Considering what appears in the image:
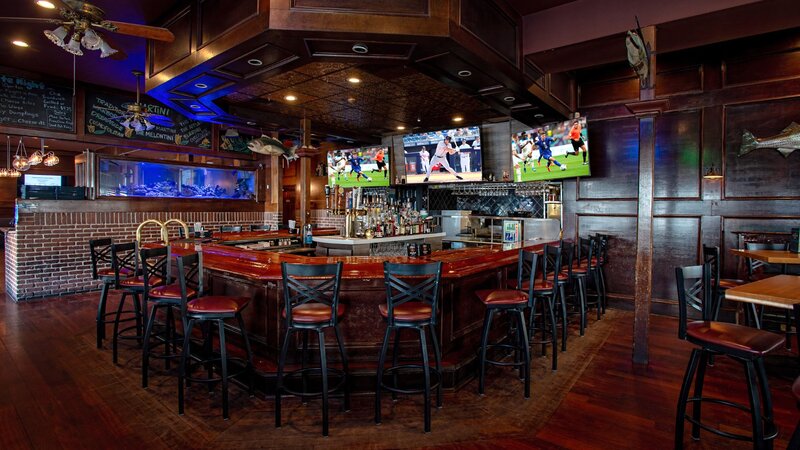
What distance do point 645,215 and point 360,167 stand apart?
18.0 ft

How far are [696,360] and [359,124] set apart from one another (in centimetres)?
560

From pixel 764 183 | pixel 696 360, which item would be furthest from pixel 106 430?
pixel 764 183

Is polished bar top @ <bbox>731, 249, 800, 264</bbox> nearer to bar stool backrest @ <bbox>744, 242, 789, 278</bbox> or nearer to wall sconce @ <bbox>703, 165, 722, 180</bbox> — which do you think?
bar stool backrest @ <bbox>744, 242, 789, 278</bbox>

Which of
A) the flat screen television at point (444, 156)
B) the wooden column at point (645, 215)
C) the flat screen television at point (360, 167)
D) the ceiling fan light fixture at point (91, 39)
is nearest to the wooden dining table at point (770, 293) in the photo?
the wooden column at point (645, 215)

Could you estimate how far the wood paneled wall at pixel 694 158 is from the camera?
4.56 meters

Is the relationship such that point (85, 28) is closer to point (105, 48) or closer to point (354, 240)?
point (105, 48)

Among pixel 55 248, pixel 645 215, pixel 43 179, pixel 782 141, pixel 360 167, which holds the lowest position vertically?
pixel 55 248

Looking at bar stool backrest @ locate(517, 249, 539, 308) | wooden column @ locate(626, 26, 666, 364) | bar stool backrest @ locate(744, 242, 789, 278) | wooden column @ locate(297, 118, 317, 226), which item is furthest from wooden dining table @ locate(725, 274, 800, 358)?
wooden column @ locate(297, 118, 317, 226)

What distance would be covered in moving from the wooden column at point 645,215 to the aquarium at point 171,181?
743cm

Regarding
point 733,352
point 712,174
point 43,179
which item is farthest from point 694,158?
point 43,179

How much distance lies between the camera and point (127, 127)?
6641 mm

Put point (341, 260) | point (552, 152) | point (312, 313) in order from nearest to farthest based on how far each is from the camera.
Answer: point (312, 313), point (341, 260), point (552, 152)

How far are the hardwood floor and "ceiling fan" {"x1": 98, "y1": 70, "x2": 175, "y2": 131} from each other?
3.34 metres

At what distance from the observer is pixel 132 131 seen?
22.1 ft
